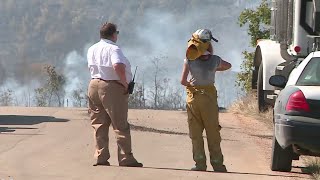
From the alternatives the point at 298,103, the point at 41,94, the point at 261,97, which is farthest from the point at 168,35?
the point at 298,103

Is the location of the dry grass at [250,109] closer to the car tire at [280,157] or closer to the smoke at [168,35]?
the car tire at [280,157]

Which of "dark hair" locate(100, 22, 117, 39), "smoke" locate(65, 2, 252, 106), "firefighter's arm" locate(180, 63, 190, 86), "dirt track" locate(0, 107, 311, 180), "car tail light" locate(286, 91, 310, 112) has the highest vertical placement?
"smoke" locate(65, 2, 252, 106)

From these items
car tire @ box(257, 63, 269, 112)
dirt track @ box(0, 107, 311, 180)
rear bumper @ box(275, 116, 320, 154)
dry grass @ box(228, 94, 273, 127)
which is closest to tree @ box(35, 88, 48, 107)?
dry grass @ box(228, 94, 273, 127)

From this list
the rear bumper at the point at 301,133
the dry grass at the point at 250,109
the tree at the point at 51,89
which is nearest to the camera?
the rear bumper at the point at 301,133

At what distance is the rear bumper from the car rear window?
556 millimetres

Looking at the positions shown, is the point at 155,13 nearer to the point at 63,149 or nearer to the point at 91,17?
the point at 91,17

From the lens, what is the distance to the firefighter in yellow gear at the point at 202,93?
1056cm

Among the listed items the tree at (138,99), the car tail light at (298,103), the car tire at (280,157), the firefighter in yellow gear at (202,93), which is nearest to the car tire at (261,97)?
the car tire at (280,157)

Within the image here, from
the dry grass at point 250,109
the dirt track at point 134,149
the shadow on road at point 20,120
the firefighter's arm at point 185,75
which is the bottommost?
the dirt track at point 134,149

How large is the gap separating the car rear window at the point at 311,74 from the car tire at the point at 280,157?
Answer: 3.49ft

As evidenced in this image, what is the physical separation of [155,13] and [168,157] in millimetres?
87349

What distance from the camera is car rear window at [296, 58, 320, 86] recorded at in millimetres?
9896

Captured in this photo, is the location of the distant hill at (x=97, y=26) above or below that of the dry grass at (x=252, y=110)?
above

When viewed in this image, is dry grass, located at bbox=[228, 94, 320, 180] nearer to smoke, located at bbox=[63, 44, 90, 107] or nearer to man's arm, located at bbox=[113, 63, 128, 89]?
man's arm, located at bbox=[113, 63, 128, 89]
